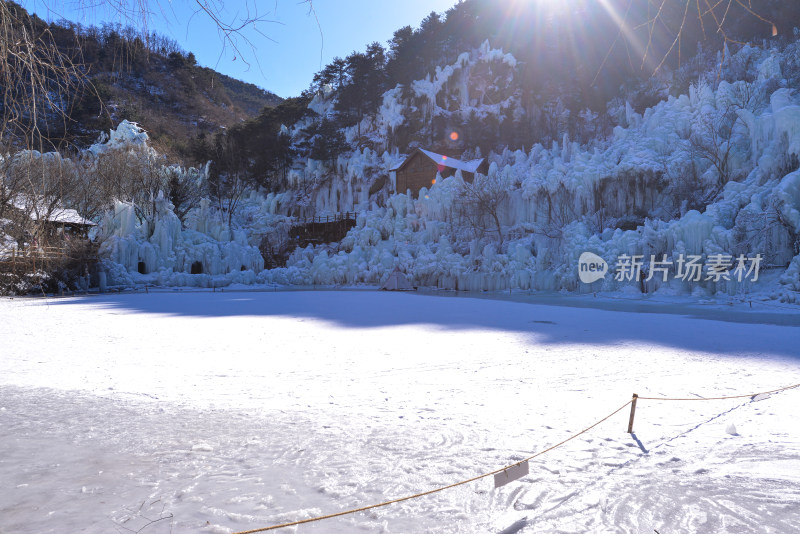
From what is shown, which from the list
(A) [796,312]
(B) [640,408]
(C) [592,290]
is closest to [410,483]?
(B) [640,408]

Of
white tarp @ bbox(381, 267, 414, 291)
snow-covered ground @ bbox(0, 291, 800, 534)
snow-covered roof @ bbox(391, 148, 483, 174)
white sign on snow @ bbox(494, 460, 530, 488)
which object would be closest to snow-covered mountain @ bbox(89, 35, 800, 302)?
white tarp @ bbox(381, 267, 414, 291)

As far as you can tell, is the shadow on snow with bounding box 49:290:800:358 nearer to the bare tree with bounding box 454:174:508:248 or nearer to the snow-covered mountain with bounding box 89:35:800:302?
the snow-covered mountain with bounding box 89:35:800:302

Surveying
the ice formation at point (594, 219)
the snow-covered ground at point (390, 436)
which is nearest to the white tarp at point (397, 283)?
the ice formation at point (594, 219)

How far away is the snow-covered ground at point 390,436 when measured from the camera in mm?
2434

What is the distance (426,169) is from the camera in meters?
34.4

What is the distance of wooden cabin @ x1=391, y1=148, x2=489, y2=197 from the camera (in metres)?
33.7

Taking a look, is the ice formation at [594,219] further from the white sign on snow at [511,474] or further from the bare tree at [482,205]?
the white sign on snow at [511,474]

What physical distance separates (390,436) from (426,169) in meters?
32.3

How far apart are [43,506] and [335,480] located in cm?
163

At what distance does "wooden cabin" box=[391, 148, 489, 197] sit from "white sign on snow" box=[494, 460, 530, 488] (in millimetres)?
30882

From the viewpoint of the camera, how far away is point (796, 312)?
13.0 meters

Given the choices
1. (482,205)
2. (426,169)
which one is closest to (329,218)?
(426,169)

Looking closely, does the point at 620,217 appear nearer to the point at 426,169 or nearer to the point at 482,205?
the point at 482,205

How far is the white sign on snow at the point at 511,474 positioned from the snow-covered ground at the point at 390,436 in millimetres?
100
